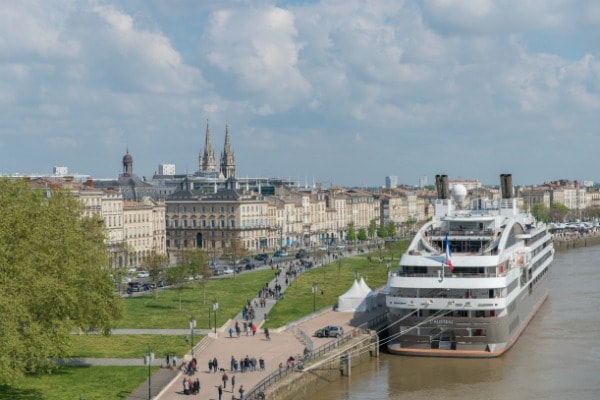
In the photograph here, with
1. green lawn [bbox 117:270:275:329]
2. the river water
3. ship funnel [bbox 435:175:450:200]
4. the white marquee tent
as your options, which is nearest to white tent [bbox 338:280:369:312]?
the white marquee tent

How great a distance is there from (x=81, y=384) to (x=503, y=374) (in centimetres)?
2602

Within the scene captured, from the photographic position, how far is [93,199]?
441ft

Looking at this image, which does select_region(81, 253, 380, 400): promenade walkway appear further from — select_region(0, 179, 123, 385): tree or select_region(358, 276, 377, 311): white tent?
Result: select_region(0, 179, 123, 385): tree

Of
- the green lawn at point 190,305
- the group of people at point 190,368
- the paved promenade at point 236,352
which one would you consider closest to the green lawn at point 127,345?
the paved promenade at point 236,352

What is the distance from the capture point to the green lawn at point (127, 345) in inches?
2427

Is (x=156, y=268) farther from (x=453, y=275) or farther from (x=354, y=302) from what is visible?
(x=453, y=275)

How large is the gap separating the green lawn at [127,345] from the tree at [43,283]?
4.08 metres

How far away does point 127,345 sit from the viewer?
6481 cm

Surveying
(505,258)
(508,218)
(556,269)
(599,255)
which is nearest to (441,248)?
(505,258)

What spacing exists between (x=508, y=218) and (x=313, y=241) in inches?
4417

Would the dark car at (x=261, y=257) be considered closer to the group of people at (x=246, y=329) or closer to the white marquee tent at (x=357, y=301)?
the white marquee tent at (x=357, y=301)

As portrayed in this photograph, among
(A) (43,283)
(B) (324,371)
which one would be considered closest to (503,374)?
(B) (324,371)

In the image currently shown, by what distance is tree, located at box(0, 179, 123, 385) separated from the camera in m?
45.4

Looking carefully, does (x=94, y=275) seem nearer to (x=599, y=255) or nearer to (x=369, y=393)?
(x=369, y=393)
